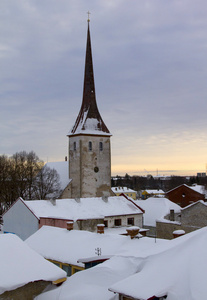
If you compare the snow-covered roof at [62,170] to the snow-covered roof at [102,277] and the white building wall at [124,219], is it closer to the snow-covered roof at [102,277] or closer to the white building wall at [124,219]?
the white building wall at [124,219]

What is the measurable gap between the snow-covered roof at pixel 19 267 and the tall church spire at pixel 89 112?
35.7 metres

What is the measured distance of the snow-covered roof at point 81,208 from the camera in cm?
3025

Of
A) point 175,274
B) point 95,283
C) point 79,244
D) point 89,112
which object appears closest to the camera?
point 175,274

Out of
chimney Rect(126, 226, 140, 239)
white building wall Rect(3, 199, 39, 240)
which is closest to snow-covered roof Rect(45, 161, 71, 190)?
white building wall Rect(3, 199, 39, 240)

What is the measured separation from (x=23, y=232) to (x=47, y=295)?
69.5 feet

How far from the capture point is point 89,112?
158 ft

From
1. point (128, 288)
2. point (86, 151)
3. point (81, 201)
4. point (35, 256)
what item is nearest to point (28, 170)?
→ point (86, 151)

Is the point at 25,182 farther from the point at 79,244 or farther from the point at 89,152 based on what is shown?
the point at 79,244

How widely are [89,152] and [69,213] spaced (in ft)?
57.2

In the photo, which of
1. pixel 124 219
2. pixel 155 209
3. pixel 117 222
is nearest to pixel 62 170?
pixel 155 209

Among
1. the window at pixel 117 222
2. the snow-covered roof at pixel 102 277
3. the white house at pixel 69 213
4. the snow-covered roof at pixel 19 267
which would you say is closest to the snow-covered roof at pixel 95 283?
the snow-covered roof at pixel 102 277

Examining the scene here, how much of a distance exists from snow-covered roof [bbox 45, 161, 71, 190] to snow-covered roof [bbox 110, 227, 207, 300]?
37628 mm

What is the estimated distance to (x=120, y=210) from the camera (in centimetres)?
3309

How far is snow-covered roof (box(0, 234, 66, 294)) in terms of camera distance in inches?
386
